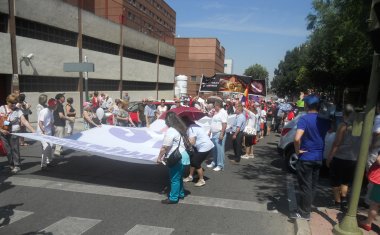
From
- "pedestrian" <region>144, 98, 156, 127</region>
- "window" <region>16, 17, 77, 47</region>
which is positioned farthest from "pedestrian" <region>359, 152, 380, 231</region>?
"window" <region>16, 17, 77, 47</region>

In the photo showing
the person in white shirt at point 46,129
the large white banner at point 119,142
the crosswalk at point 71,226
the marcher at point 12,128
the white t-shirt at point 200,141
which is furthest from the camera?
the person in white shirt at point 46,129

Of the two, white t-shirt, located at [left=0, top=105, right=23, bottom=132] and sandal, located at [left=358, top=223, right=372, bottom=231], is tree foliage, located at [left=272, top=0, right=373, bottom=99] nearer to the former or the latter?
sandal, located at [left=358, top=223, right=372, bottom=231]

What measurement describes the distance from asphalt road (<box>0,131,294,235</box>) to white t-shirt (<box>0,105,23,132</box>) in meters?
1.05

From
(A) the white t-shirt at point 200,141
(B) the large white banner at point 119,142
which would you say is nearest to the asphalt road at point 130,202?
(B) the large white banner at point 119,142

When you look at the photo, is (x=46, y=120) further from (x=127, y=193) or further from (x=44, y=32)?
(x=44, y=32)

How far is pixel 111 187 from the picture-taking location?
724 cm

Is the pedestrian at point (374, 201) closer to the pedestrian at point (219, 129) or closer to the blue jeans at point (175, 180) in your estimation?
the blue jeans at point (175, 180)

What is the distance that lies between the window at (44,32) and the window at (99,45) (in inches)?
67.9

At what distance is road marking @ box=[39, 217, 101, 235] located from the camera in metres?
4.99

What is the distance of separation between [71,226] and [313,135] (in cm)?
379

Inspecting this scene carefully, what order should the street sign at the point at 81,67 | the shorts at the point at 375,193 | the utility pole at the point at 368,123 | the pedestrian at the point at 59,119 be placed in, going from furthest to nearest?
the street sign at the point at 81,67 < the pedestrian at the point at 59,119 < the shorts at the point at 375,193 < the utility pole at the point at 368,123

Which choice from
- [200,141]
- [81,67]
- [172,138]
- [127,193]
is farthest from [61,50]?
[172,138]

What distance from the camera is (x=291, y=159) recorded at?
915 cm

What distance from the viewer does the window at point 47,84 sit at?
20.4m
